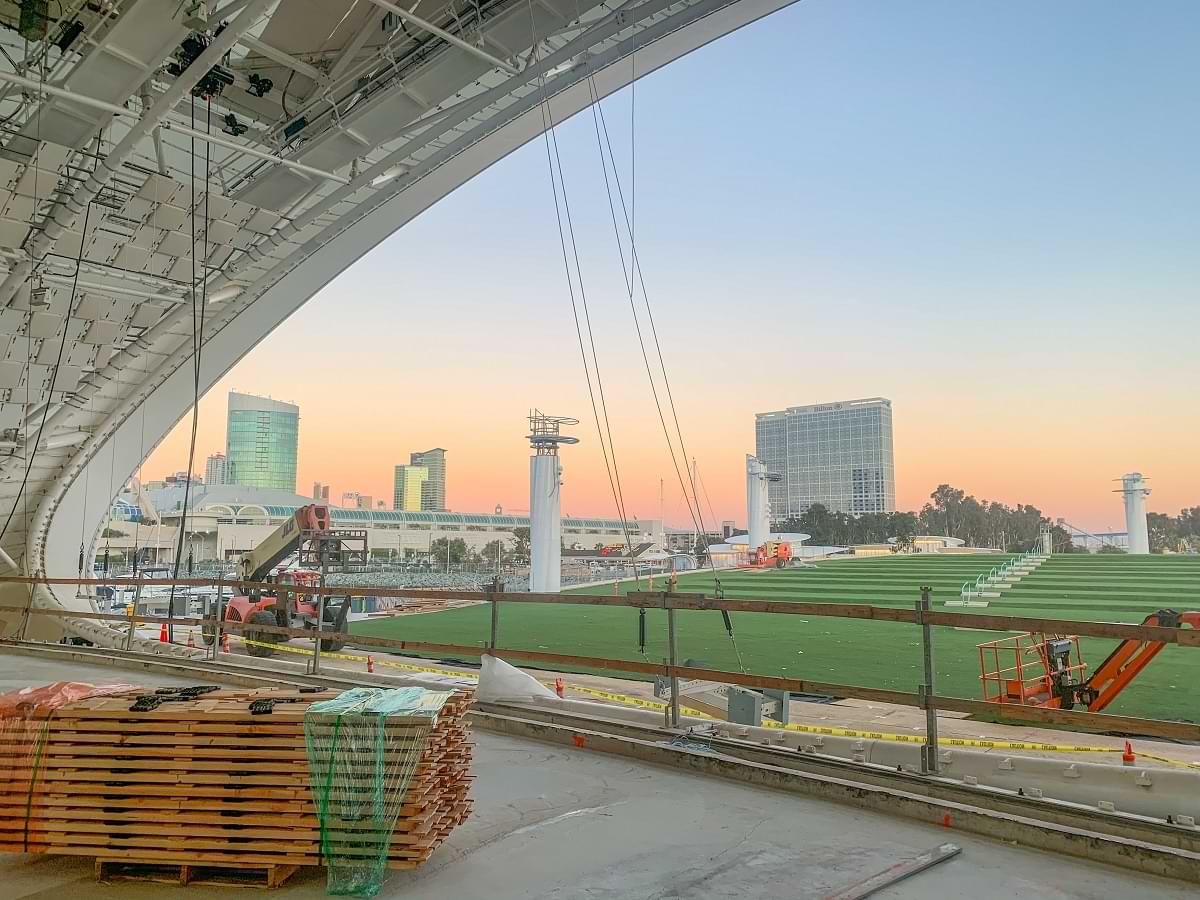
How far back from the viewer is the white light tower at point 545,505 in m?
41.5

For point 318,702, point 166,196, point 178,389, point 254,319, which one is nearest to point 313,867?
point 318,702

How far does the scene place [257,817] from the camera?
375cm

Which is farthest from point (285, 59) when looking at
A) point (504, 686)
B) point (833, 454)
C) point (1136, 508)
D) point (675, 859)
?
point (833, 454)

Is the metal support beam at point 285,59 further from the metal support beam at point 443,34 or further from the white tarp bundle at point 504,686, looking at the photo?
the white tarp bundle at point 504,686

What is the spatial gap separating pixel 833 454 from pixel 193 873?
179 metres

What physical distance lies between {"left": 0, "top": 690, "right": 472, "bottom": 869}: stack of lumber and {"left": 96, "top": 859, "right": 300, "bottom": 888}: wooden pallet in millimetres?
54

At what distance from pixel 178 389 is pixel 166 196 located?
42.7ft

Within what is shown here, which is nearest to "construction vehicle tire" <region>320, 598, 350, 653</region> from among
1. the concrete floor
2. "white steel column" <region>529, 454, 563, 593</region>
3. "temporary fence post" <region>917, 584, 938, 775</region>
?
the concrete floor

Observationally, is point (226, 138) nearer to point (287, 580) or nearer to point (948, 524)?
point (287, 580)

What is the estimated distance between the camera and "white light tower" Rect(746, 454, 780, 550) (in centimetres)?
6900

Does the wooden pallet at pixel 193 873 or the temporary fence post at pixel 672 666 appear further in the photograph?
the temporary fence post at pixel 672 666

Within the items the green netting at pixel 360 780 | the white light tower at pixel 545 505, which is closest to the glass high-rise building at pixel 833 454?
the white light tower at pixel 545 505

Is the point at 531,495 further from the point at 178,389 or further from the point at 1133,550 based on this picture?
the point at 1133,550

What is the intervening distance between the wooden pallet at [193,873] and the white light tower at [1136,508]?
8170cm
